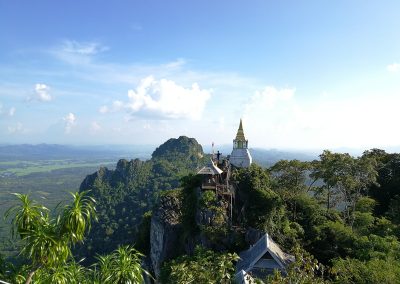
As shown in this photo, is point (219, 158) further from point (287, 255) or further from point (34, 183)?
point (34, 183)

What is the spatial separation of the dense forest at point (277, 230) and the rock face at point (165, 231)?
452 mm

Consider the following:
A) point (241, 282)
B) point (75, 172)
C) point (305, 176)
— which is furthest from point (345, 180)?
point (75, 172)

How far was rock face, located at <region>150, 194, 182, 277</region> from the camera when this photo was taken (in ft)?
78.1

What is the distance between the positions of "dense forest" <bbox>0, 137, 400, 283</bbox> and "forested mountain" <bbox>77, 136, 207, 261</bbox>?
2359cm

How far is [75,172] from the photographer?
611ft

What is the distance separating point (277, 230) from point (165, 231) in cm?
838

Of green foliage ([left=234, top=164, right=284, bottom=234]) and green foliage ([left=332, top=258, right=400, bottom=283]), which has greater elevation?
green foliage ([left=234, top=164, right=284, bottom=234])

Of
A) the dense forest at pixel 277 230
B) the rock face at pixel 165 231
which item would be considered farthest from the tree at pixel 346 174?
the rock face at pixel 165 231

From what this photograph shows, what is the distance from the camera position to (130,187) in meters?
70.9

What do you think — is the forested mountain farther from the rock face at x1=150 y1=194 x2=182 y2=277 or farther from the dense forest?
the rock face at x1=150 y1=194 x2=182 y2=277

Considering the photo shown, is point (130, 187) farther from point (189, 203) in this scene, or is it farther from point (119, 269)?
point (119, 269)

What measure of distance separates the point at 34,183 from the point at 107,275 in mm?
157725

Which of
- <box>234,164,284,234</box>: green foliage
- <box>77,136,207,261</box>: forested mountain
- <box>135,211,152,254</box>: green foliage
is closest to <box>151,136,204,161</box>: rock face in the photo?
<box>77,136,207,261</box>: forested mountain

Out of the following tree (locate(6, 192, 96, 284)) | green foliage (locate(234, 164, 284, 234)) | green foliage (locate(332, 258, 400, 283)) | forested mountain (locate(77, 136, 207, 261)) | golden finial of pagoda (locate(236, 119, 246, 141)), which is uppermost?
golden finial of pagoda (locate(236, 119, 246, 141))
